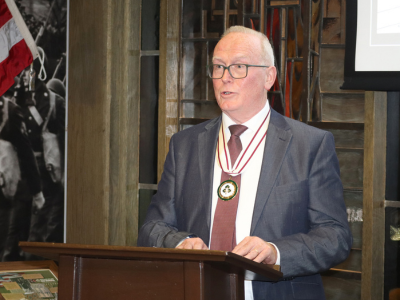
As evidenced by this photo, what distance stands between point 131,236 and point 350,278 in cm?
151

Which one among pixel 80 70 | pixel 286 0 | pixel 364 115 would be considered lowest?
pixel 364 115

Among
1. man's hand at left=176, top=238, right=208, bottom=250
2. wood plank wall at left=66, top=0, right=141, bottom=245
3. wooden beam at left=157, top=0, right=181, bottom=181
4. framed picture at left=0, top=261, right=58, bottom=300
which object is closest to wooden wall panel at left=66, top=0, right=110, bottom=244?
wood plank wall at left=66, top=0, right=141, bottom=245

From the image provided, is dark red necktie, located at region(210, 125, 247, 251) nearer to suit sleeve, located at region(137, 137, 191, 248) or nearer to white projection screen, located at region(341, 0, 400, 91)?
suit sleeve, located at region(137, 137, 191, 248)

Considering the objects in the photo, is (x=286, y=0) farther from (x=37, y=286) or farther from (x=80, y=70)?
(x=37, y=286)

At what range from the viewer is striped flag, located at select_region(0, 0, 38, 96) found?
3.45 m

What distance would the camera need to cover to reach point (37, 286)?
7.90ft

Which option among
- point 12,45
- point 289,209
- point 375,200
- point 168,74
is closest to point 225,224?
point 289,209

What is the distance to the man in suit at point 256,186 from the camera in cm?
199

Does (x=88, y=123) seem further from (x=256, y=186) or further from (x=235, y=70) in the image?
(x=256, y=186)

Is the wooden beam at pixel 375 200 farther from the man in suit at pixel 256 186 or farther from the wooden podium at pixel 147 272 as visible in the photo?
the wooden podium at pixel 147 272

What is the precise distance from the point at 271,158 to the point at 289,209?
0.21m

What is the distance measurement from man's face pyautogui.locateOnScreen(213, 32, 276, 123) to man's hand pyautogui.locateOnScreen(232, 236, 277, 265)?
662 millimetres

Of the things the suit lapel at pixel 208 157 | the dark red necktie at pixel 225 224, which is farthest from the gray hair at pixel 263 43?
the dark red necktie at pixel 225 224

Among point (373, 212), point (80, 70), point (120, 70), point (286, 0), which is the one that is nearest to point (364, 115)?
point (373, 212)
